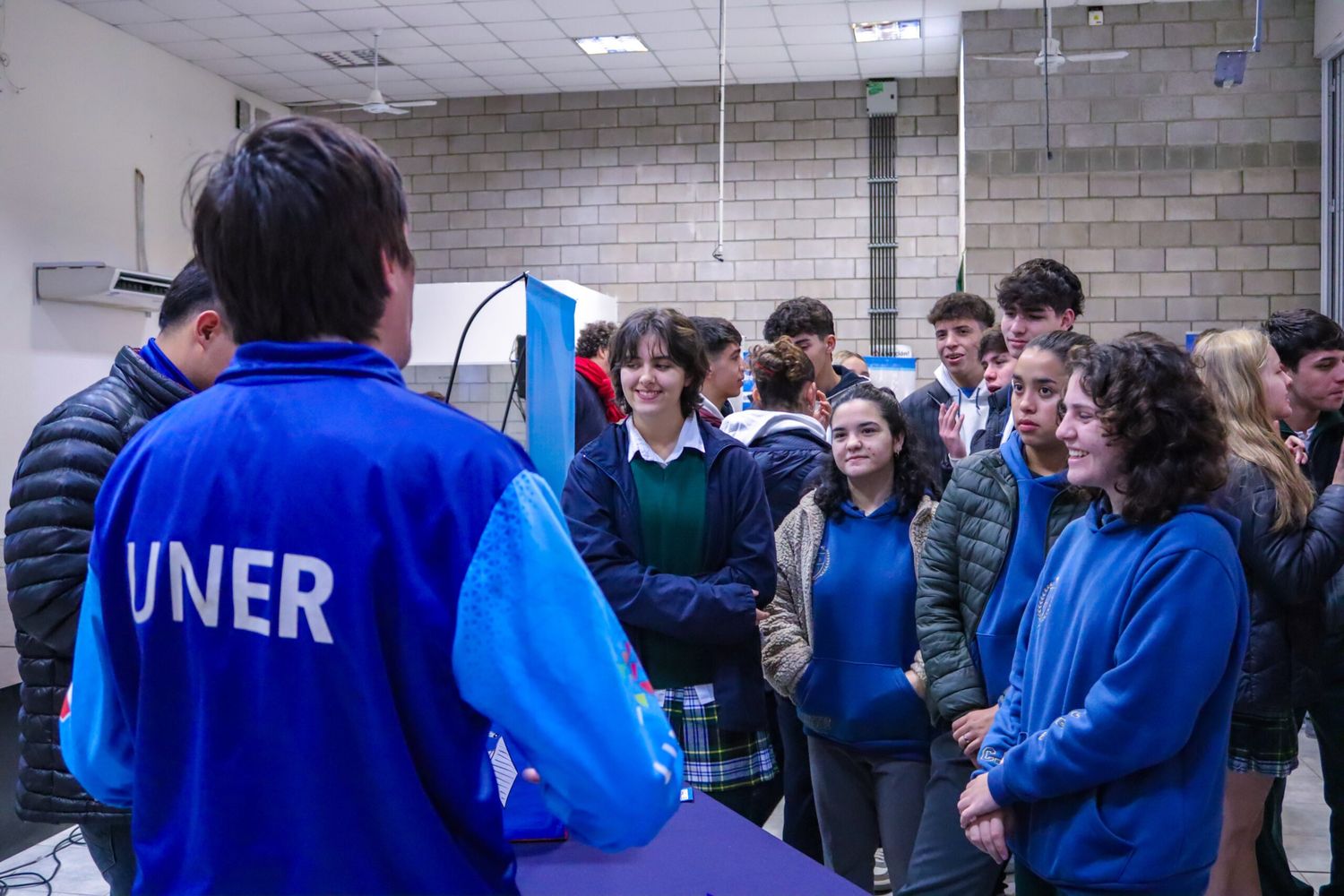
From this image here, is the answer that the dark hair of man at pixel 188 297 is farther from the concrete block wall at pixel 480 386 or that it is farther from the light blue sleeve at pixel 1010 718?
the concrete block wall at pixel 480 386

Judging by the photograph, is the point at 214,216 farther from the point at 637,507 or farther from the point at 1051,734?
the point at 637,507

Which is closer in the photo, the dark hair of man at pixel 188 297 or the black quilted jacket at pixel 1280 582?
the dark hair of man at pixel 188 297

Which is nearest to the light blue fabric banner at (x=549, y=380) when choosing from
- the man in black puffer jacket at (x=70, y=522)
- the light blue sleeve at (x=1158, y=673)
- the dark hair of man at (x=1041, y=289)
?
the man in black puffer jacket at (x=70, y=522)

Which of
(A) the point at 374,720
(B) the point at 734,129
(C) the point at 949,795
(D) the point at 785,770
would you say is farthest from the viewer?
(B) the point at 734,129

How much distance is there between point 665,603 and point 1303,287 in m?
6.44

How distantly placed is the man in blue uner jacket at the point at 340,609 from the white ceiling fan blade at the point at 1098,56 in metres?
6.38

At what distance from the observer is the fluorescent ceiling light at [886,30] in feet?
24.8

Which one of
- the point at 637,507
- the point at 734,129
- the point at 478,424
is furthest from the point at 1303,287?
the point at 478,424

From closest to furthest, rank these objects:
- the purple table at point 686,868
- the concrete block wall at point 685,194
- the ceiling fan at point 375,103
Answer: the purple table at point 686,868 → the ceiling fan at point 375,103 → the concrete block wall at point 685,194

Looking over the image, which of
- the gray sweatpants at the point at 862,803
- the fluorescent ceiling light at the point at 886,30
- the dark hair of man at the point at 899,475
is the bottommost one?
the gray sweatpants at the point at 862,803

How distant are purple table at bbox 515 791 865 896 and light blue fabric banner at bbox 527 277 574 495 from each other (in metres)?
1.42

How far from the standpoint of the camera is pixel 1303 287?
276 inches

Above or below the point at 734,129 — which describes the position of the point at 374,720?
below

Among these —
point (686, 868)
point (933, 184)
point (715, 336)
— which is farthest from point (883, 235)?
point (686, 868)
